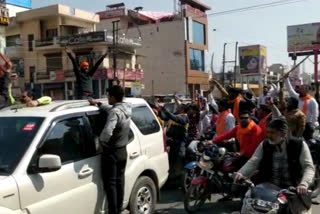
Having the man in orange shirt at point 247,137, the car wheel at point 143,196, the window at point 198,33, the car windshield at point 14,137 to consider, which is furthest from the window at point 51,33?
the car windshield at point 14,137

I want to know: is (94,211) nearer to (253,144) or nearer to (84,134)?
(84,134)

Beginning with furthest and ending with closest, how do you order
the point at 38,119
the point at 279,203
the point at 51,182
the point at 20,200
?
the point at 38,119
the point at 51,182
the point at 20,200
the point at 279,203

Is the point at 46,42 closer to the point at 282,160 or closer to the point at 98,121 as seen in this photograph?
the point at 98,121

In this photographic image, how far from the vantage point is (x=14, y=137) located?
4.50 m

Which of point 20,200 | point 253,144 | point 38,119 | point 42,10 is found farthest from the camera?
point 42,10

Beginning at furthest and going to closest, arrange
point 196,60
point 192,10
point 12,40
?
1. point 192,10
2. point 196,60
3. point 12,40

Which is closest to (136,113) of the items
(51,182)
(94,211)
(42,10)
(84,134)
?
(84,134)

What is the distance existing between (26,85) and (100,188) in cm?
4962

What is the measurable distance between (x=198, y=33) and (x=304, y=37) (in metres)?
14.3

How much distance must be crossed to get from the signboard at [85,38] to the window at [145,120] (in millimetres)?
42382

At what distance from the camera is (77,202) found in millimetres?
4680

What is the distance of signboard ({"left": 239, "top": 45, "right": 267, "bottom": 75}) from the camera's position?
8100cm

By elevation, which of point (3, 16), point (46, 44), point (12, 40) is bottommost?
point (3, 16)

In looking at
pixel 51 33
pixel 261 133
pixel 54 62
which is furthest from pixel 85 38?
pixel 261 133
